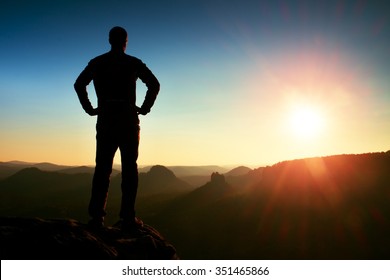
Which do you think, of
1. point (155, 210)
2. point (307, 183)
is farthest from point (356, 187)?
point (155, 210)

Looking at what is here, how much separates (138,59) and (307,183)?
86369 millimetres

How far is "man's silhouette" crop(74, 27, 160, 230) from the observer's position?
230 inches

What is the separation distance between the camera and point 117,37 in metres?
5.96

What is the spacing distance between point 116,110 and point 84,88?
0.92 metres

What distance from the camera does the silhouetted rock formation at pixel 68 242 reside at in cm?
415

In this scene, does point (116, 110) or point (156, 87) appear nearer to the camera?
point (116, 110)

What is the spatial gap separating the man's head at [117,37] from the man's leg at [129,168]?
1.66 meters

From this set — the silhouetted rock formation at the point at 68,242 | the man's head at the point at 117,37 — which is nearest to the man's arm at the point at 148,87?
the man's head at the point at 117,37

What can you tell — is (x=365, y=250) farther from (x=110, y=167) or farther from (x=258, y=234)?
(x=110, y=167)

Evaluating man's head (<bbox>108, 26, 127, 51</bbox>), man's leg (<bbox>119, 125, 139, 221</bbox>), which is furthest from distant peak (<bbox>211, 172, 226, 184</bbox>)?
man's head (<bbox>108, 26, 127, 51</bbox>)

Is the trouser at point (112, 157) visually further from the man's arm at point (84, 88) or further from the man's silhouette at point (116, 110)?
the man's arm at point (84, 88)

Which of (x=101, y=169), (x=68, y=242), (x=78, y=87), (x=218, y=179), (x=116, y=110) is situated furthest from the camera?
(x=218, y=179)

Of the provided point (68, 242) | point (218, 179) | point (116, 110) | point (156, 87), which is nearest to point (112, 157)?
point (116, 110)

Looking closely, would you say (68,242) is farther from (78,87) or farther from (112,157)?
(78,87)
